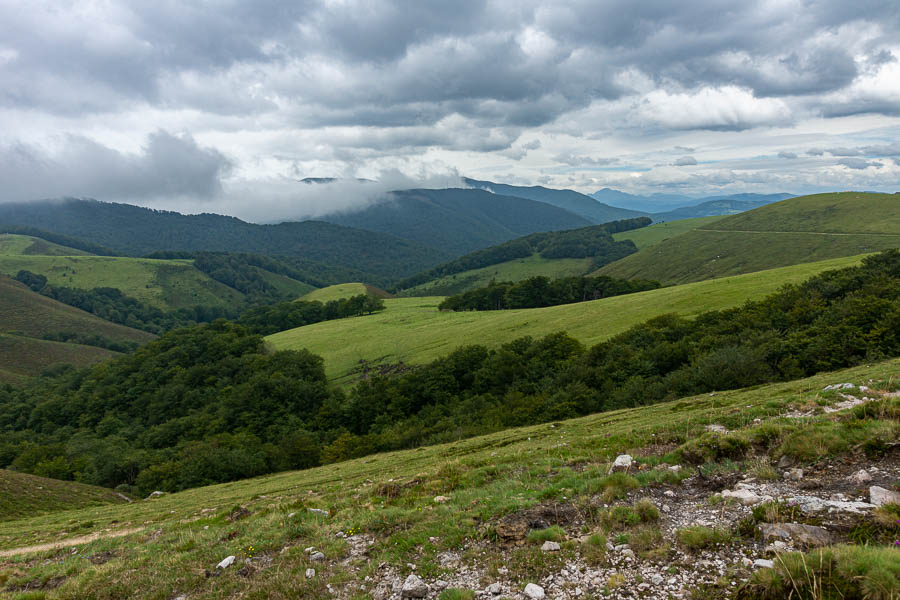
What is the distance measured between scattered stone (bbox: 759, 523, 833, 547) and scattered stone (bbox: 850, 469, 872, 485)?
268 centimetres

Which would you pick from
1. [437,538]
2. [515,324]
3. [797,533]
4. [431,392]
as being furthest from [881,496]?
[515,324]

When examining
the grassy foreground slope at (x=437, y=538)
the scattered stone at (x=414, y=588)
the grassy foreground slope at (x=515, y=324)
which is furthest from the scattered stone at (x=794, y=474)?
the grassy foreground slope at (x=515, y=324)

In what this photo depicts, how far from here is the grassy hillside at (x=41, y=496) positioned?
32.8 metres

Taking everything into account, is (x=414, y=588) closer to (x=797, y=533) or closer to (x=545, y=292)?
(x=797, y=533)

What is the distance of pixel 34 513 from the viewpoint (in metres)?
32.5

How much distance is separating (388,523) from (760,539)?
27.8ft

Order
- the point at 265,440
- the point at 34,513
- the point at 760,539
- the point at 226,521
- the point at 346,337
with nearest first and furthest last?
the point at 760,539 → the point at 226,521 → the point at 34,513 → the point at 265,440 → the point at 346,337

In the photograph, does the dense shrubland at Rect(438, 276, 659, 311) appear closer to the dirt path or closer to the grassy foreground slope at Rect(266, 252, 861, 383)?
the grassy foreground slope at Rect(266, 252, 861, 383)

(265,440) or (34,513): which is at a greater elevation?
(34,513)

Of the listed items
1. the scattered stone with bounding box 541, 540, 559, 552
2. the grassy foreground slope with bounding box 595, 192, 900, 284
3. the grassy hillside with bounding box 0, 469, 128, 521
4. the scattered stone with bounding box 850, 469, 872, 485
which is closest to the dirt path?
the scattered stone with bounding box 541, 540, 559, 552

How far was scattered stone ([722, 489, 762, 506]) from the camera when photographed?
9.14 metres

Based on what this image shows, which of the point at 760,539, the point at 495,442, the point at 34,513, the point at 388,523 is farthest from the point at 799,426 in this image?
the point at 34,513

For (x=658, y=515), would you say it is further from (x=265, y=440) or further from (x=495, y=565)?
(x=265, y=440)

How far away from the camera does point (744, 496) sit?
947cm
